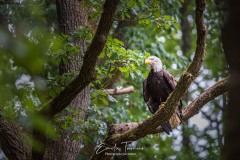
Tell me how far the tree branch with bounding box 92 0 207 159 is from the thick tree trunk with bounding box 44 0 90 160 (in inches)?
24.5

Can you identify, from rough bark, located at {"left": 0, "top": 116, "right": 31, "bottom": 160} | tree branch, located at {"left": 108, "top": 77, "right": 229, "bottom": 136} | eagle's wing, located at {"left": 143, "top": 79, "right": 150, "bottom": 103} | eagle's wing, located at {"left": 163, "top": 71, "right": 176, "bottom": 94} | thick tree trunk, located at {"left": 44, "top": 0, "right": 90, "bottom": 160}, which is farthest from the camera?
eagle's wing, located at {"left": 143, "top": 79, "right": 150, "bottom": 103}

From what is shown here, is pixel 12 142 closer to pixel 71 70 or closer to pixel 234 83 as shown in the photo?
pixel 71 70

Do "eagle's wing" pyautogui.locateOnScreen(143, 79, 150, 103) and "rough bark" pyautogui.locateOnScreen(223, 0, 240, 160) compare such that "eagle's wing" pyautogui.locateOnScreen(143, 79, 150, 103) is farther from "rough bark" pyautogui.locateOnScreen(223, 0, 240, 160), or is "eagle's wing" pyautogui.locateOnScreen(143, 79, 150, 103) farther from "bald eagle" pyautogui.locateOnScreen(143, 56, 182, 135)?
"rough bark" pyautogui.locateOnScreen(223, 0, 240, 160)

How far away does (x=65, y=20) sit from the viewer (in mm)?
5559

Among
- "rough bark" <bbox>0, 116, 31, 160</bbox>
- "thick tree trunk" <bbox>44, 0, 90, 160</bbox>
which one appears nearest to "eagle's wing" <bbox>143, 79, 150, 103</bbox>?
"thick tree trunk" <bbox>44, 0, 90, 160</bbox>

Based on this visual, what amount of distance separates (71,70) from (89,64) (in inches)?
60.7

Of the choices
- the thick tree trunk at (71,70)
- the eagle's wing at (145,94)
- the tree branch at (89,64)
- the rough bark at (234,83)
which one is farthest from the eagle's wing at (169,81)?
the rough bark at (234,83)

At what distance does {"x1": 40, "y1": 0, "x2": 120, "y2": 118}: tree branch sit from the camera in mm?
3713

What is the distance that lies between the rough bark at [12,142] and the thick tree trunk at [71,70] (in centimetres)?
63

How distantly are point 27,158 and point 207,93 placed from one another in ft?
7.24

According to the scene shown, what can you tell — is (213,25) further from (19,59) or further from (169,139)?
(19,59)

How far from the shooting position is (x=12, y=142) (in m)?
4.57

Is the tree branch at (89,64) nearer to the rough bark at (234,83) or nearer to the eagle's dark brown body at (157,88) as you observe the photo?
the eagle's dark brown body at (157,88)

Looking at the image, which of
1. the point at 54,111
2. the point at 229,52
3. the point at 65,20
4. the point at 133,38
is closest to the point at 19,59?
the point at 229,52
